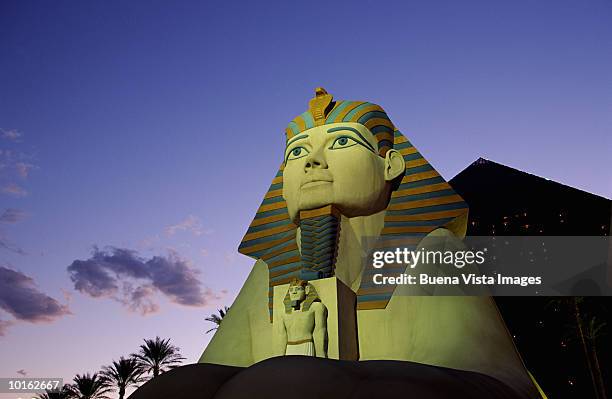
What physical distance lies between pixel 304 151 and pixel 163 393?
14.2 ft

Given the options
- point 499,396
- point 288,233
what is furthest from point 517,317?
point 499,396

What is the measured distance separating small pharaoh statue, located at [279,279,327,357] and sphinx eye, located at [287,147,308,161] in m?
1.76

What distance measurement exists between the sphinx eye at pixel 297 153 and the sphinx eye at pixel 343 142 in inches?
14.7

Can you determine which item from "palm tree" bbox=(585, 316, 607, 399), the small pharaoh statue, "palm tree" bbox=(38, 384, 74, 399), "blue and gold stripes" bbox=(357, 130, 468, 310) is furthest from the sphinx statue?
"palm tree" bbox=(38, 384, 74, 399)

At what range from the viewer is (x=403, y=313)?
5809mm

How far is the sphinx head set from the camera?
6.39m

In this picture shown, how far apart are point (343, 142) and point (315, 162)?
16.0 inches

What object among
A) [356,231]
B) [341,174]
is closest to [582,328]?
[356,231]

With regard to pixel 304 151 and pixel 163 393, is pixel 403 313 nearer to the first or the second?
pixel 304 151

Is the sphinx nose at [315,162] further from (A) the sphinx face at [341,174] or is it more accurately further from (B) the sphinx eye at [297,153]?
(B) the sphinx eye at [297,153]

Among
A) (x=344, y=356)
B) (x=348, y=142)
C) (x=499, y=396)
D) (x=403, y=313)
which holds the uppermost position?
(x=348, y=142)

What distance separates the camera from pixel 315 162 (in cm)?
647
